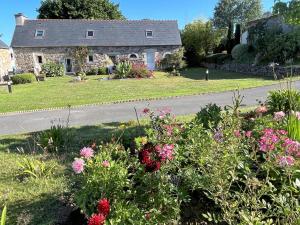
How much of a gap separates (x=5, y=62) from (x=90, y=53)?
8.05 m

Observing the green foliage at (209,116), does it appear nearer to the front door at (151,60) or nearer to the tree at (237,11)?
the front door at (151,60)

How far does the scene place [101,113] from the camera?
485 inches

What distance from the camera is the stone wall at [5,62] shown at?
30.2 meters

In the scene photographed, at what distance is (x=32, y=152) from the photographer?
692 centimetres

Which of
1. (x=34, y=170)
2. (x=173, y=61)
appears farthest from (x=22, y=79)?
(x=34, y=170)

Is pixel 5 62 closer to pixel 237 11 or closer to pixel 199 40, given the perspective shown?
pixel 199 40

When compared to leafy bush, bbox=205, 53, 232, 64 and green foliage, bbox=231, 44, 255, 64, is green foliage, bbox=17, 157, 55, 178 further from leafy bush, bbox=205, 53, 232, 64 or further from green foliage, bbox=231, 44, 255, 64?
leafy bush, bbox=205, 53, 232, 64

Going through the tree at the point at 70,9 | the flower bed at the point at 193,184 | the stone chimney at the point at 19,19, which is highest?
the tree at the point at 70,9

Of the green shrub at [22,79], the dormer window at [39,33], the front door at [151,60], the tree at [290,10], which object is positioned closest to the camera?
the tree at [290,10]

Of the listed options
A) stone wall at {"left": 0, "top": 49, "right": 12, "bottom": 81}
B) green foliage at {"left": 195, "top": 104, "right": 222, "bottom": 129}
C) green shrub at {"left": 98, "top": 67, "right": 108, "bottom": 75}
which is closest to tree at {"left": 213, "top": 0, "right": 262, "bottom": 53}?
green shrub at {"left": 98, "top": 67, "right": 108, "bottom": 75}

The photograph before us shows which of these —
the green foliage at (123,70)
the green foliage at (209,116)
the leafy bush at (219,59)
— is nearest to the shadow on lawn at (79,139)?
the green foliage at (209,116)

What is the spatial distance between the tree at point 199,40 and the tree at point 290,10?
30.7 meters

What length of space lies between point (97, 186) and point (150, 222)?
67 cm

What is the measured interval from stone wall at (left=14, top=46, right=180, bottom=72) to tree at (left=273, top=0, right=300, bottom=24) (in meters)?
26.4
